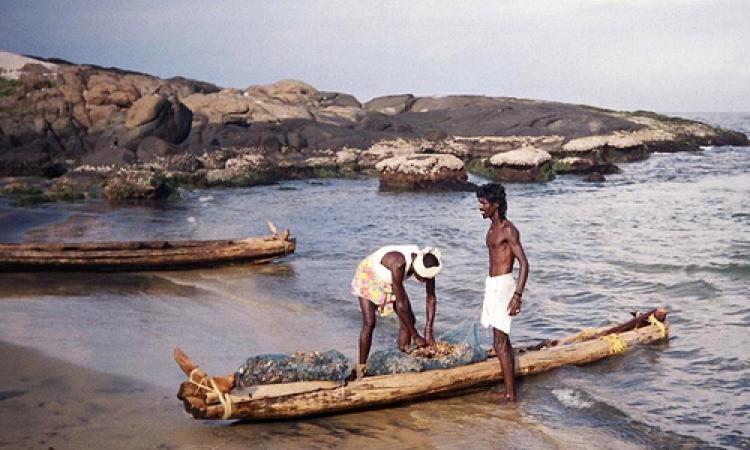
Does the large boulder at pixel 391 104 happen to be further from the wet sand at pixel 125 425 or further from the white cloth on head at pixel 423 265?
the wet sand at pixel 125 425

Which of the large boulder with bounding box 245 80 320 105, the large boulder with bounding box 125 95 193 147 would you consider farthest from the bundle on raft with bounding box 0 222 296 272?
the large boulder with bounding box 245 80 320 105

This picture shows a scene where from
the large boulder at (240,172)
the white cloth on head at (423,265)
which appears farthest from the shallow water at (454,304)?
the large boulder at (240,172)

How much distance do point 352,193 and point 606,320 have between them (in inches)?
745

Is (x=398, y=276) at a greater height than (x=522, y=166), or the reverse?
(x=522, y=166)

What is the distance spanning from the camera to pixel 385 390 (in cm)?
693

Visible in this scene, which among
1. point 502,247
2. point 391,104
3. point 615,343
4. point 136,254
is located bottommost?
point 615,343

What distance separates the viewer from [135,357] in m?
8.45

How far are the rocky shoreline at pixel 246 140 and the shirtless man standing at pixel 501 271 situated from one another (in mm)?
19629

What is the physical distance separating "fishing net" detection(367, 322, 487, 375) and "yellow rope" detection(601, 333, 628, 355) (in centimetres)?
192

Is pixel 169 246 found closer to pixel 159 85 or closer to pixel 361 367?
pixel 361 367

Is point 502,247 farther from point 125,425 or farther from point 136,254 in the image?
point 136,254

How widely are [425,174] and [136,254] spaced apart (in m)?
15.7

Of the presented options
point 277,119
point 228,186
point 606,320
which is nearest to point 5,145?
point 228,186

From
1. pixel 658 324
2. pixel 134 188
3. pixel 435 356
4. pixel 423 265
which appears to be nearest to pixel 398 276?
pixel 423 265
